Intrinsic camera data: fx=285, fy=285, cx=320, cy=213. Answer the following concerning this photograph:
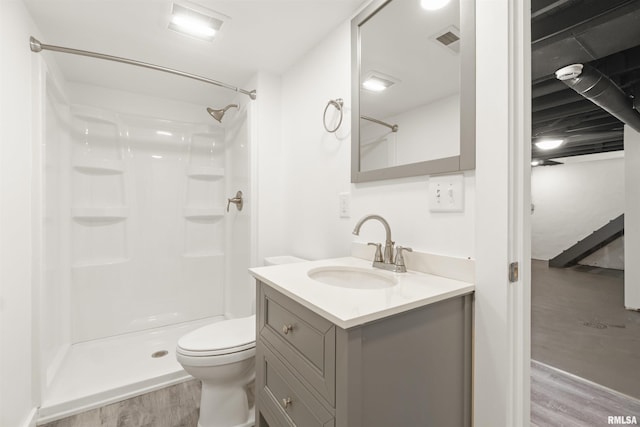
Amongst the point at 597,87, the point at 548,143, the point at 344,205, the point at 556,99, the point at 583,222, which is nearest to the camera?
the point at 344,205

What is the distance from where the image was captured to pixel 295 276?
110 cm

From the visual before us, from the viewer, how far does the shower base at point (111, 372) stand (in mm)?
1614

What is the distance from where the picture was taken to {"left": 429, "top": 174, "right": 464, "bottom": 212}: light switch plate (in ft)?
3.48

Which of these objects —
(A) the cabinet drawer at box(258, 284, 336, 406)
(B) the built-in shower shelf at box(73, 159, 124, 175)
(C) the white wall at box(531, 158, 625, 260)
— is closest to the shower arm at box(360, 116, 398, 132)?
(A) the cabinet drawer at box(258, 284, 336, 406)

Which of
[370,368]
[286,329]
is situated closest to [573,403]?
[370,368]

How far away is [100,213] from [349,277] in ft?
7.69

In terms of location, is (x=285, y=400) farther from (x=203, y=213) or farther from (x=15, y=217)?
(x=203, y=213)

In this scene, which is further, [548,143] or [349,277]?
[548,143]

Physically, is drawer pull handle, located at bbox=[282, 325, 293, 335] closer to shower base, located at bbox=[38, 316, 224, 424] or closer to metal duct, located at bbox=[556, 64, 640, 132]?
shower base, located at bbox=[38, 316, 224, 424]

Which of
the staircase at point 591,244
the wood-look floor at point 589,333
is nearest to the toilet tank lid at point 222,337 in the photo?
the wood-look floor at point 589,333

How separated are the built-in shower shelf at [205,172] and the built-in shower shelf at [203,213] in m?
0.32

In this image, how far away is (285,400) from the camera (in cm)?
98

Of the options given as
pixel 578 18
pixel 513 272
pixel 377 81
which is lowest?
pixel 513 272

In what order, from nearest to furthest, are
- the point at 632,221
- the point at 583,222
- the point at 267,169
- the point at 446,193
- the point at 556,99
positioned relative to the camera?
the point at 446,193 → the point at 267,169 → the point at 556,99 → the point at 632,221 → the point at 583,222
